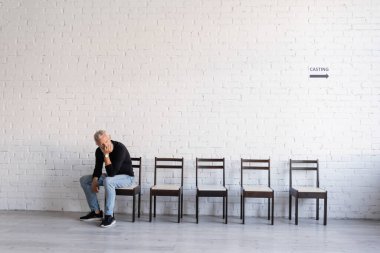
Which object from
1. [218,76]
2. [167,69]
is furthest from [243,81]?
[167,69]

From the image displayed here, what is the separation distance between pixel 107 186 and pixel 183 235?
1.15 metres

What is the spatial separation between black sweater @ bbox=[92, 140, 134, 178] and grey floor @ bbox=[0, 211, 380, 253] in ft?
2.06

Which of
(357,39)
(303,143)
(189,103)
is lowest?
(303,143)

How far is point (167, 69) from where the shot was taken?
17.0 feet

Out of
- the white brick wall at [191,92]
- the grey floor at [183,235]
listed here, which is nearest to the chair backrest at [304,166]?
the white brick wall at [191,92]

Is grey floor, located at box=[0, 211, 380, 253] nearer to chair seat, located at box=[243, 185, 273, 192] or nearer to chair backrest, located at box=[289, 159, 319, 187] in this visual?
chair seat, located at box=[243, 185, 273, 192]

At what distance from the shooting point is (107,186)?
4488 millimetres

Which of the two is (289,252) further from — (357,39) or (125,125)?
(357,39)

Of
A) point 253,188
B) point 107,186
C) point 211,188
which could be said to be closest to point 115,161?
point 107,186

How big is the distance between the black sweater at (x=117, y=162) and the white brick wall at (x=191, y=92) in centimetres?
47

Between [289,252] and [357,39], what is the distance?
3.13 meters

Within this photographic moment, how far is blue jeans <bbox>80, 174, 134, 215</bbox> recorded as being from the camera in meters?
4.48

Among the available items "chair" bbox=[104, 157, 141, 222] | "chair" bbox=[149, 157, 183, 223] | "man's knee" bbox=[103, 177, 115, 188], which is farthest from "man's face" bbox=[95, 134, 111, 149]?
"chair" bbox=[149, 157, 183, 223]

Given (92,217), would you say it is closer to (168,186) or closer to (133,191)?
(133,191)
